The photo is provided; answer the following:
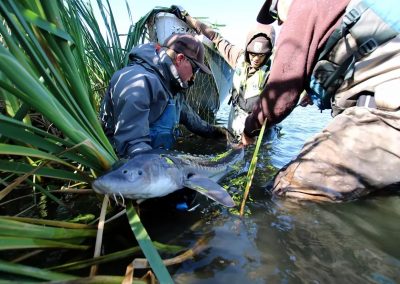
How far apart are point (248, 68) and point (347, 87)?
10.7 ft

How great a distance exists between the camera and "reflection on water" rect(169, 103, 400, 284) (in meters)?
1.57

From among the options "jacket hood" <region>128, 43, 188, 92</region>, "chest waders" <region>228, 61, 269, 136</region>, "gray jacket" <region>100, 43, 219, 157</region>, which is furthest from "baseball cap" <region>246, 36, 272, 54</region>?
"jacket hood" <region>128, 43, 188, 92</region>

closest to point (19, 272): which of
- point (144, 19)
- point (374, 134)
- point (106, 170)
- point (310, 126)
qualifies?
point (106, 170)

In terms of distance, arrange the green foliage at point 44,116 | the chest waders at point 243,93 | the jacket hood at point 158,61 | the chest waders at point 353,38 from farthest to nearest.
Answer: the chest waders at point 243,93 → the jacket hood at point 158,61 → the chest waders at point 353,38 → the green foliage at point 44,116

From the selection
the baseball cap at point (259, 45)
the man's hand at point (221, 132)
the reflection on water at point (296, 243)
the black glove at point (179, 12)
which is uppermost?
the black glove at point (179, 12)

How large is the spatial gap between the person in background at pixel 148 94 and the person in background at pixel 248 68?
245cm

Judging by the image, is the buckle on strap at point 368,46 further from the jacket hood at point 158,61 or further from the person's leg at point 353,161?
the jacket hood at point 158,61

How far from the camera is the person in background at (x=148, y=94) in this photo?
2.41 meters

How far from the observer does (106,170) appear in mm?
1802

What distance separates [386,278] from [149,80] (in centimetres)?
214

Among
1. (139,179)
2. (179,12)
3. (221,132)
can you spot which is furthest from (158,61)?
(179,12)

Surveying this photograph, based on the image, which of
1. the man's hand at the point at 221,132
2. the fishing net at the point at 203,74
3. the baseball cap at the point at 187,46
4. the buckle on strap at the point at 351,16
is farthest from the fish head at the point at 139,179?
the fishing net at the point at 203,74

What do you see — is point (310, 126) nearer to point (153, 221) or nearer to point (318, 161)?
point (318, 161)

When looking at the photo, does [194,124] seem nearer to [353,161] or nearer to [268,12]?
[268,12]
